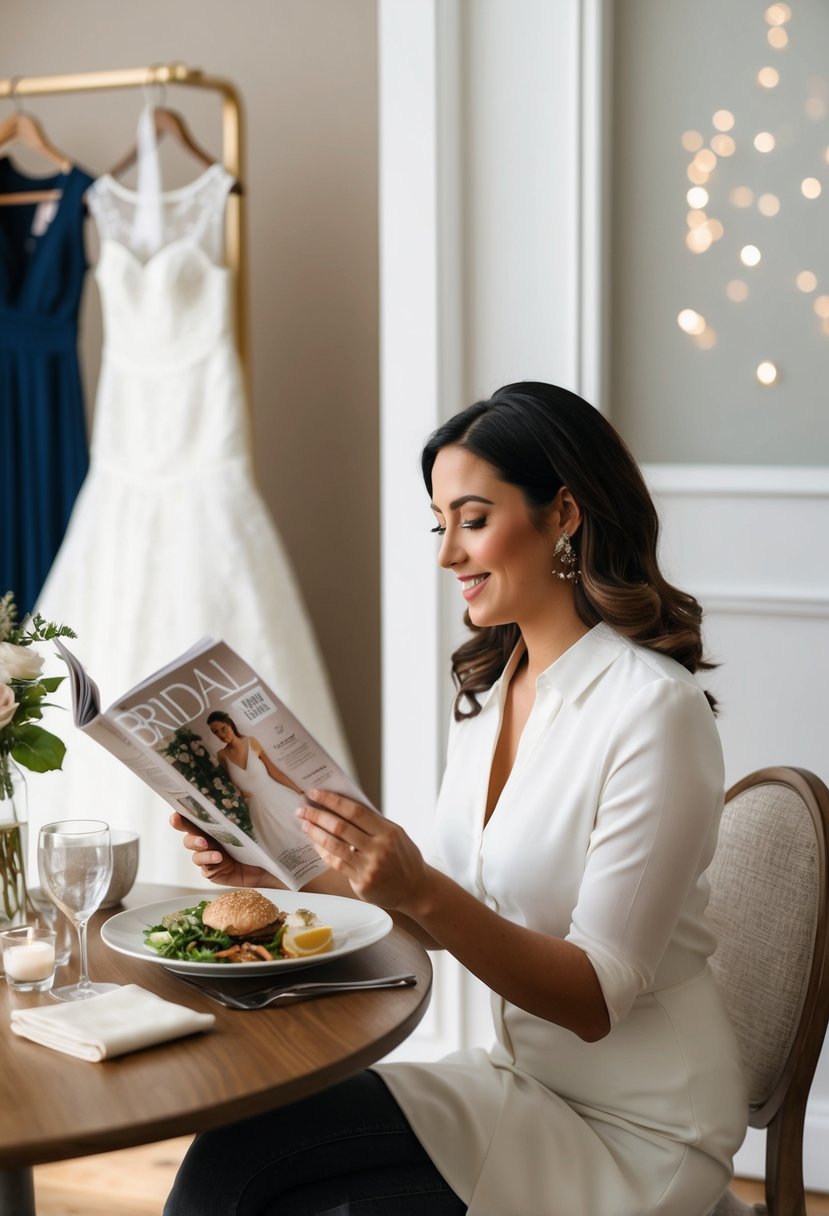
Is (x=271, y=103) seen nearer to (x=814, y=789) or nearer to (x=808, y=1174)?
(x=814, y=789)

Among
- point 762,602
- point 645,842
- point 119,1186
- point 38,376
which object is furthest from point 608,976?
point 38,376

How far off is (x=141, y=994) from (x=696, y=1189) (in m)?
0.60

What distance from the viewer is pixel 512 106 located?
7.63ft

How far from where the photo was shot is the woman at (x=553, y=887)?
1.26 m

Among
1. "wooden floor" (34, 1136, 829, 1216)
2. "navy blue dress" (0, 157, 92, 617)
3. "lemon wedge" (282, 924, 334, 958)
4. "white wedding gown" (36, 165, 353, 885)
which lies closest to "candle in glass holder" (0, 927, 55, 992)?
"lemon wedge" (282, 924, 334, 958)

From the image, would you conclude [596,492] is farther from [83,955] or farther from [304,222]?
[304,222]

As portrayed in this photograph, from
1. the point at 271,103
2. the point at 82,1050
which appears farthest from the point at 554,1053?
the point at 271,103

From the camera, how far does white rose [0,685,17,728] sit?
4.29 feet

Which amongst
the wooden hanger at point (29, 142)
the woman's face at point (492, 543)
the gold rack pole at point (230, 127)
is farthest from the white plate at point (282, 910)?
the wooden hanger at point (29, 142)

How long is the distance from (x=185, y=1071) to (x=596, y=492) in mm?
752

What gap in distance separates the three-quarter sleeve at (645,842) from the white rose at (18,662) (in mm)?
603

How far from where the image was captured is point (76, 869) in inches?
47.1

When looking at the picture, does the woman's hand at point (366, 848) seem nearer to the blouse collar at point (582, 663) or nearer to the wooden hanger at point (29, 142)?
the blouse collar at point (582, 663)

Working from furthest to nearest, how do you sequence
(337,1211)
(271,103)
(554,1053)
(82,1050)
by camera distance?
(271,103), (554,1053), (337,1211), (82,1050)
